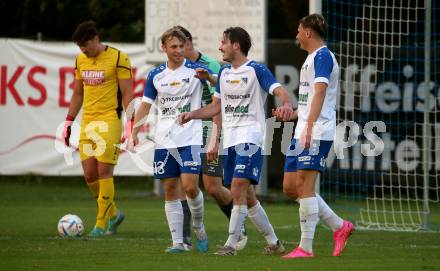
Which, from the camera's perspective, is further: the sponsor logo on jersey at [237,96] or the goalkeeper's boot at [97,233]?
the goalkeeper's boot at [97,233]

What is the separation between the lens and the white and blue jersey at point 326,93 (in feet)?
29.5

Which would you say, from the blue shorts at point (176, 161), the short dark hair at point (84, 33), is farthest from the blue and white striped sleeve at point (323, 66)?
the short dark hair at point (84, 33)

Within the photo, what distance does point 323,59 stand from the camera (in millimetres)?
8992

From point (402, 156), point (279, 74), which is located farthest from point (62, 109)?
point (402, 156)

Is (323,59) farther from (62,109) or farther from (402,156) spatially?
(62,109)

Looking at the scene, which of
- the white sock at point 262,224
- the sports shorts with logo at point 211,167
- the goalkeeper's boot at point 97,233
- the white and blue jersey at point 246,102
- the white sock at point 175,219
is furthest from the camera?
the goalkeeper's boot at point 97,233

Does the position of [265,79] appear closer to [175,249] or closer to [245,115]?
[245,115]

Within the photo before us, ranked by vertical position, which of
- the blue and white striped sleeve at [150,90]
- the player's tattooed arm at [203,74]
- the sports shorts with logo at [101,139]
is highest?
the player's tattooed arm at [203,74]

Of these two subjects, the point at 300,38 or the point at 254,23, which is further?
the point at 254,23

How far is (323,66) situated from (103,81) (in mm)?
3458

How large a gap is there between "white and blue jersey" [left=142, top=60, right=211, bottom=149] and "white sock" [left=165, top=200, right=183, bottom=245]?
0.55 metres

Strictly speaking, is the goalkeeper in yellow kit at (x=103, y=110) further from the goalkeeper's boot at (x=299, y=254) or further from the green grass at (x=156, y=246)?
the goalkeeper's boot at (x=299, y=254)

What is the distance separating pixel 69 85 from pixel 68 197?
2.18 meters

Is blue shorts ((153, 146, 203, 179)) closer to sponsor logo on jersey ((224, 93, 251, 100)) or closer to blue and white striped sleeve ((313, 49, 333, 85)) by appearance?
sponsor logo on jersey ((224, 93, 251, 100))
